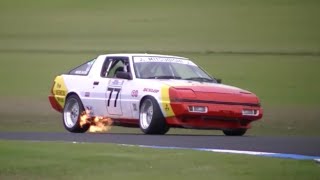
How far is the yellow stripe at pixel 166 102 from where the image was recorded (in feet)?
57.9

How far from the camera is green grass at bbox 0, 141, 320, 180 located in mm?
11836

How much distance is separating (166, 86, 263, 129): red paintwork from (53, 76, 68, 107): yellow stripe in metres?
3.26

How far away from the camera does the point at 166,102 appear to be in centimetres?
1767

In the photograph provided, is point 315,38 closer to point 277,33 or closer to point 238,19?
point 277,33

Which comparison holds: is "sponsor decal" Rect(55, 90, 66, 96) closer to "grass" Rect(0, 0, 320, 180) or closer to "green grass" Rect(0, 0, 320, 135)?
"grass" Rect(0, 0, 320, 180)

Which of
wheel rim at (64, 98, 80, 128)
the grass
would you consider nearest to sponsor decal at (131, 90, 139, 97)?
wheel rim at (64, 98, 80, 128)

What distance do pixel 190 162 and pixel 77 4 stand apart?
4198 cm

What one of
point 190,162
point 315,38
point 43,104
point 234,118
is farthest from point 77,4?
point 190,162

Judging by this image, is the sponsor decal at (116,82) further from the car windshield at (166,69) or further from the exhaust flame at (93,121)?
the exhaust flame at (93,121)

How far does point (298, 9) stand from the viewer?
49.3 meters

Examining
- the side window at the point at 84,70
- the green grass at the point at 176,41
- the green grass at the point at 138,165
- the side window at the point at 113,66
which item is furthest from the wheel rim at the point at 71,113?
the green grass at the point at 176,41

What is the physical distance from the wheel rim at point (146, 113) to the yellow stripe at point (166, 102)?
13.9 inches

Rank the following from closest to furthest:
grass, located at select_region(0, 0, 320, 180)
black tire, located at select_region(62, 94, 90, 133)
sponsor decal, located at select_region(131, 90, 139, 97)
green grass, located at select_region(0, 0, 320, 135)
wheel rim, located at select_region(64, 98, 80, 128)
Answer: sponsor decal, located at select_region(131, 90, 139, 97), black tire, located at select_region(62, 94, 90, 133), wheel rim, located at select_region(64, 98, 80, 128), grass, located at select_region(0, 0, 320, 180), green grass, located at select_region(0, 0, 320, 135)

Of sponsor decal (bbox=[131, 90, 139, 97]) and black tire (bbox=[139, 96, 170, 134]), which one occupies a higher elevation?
sponsor decal (bbox=[131, 90, 139, 97])
